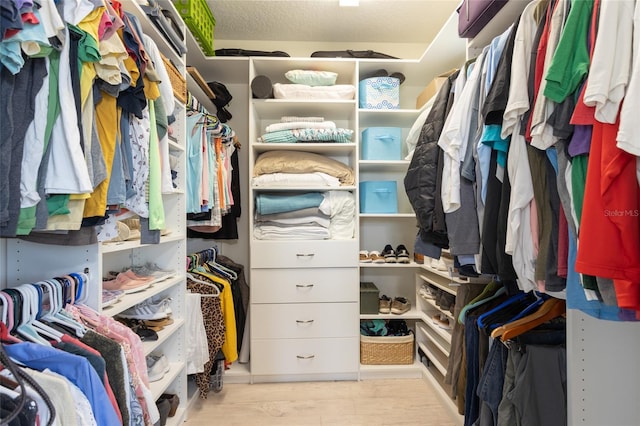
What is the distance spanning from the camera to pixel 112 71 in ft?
2.90

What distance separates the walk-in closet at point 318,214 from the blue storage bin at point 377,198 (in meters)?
0.02

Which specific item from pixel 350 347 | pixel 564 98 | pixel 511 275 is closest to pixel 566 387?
pixel 511 275

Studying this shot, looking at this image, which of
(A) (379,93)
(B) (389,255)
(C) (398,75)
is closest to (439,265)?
(B) (389,255)

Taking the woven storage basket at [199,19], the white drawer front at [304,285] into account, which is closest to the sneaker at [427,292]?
the white drawer front at [304,285]

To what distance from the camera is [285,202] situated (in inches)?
83.3

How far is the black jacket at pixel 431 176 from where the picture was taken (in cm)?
127

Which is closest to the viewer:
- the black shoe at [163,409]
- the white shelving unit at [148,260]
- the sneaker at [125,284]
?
the white shelving unit at [148,260]

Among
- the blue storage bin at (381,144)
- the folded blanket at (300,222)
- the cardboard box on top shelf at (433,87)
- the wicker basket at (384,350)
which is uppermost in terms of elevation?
the cardboard box on top shelf at (433,87)

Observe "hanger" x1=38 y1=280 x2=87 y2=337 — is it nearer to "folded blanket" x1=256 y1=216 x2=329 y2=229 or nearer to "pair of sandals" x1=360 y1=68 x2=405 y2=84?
"folded blanket" x1=256 y1=216 x2=329 y2=229

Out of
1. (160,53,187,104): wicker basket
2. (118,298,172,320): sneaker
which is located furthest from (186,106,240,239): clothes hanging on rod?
(118,298,172,320): sneaker

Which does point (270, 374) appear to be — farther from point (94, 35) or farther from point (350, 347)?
point (94, 35)

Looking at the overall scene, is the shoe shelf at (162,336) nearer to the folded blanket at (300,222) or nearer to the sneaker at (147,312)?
the sneaker at (147,312)

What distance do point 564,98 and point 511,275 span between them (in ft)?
1.60

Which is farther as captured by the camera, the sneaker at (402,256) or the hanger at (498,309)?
the sneaker at (402,256)
